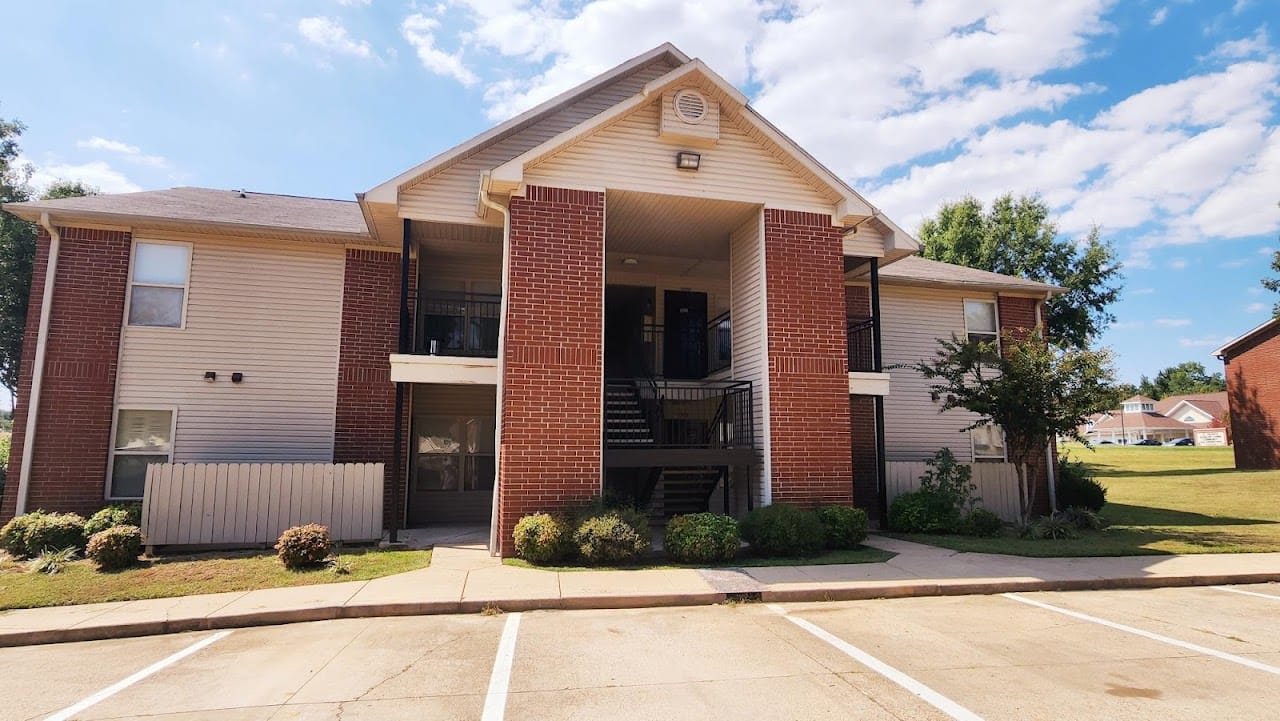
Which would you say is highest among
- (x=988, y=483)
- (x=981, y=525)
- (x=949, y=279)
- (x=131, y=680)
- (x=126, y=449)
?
(x=949, y=279)

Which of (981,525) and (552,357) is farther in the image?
(981,525)

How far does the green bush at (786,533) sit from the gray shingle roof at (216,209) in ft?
28.4

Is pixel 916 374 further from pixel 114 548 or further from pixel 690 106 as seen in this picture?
pixel 114 548

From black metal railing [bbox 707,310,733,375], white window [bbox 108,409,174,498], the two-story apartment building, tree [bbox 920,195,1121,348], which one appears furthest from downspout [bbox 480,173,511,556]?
tree [bbox 920,195,1121,348]

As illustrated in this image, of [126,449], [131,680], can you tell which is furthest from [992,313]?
[126,449]

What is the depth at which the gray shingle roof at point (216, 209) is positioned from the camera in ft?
37.6

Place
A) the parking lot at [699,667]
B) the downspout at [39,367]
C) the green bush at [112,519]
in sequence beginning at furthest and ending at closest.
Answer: the downspout at [39,367] < the green bush at [112,519] < the parking lot at [699,667]

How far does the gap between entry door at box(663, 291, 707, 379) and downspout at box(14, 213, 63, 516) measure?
11.2 m

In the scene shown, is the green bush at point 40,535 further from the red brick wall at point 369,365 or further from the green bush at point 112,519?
the red brick wall at point 369,365

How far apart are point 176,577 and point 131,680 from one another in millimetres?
3842

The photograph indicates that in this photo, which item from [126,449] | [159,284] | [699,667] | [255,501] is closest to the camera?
[699,667]

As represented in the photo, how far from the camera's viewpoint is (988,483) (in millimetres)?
13570

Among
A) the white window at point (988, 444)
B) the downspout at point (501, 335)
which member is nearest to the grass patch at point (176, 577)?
the downspout at point (501, 335)

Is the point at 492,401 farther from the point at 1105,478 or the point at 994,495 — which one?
the point at 1105,478
